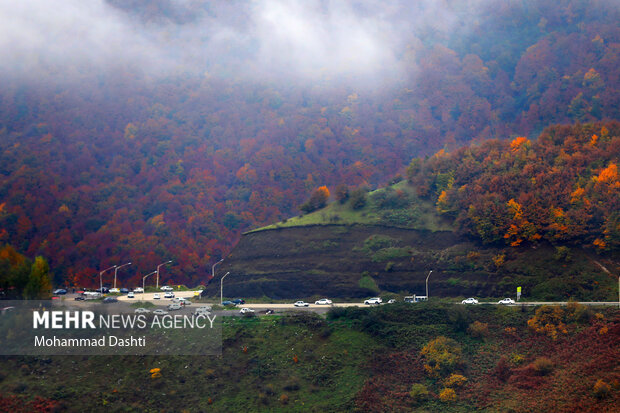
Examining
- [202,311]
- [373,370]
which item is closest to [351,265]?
[202,311]

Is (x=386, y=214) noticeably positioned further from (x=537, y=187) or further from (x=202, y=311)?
(x=202, y=311)

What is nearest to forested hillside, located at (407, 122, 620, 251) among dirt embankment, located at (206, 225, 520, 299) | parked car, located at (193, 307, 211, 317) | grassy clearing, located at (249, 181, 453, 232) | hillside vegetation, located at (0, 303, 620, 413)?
grassy clearing, located at (249, 181, 453, 232)

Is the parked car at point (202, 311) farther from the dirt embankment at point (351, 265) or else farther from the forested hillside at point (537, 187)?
the forested hillside at point (537, 187)

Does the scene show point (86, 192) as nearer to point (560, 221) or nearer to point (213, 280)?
point (213, 280)

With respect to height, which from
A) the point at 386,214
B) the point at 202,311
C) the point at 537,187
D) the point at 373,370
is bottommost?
the point at 373,370

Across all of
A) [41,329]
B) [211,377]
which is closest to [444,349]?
[211,377]

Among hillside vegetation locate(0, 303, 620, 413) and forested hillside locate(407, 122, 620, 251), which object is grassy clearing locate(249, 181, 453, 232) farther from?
hillside vegetation locate(0, 303, 620, 413)

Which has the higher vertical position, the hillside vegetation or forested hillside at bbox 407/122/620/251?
forested hillside at bbox 407/122/620/251

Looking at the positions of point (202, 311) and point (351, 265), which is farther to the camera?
point (351, 265)

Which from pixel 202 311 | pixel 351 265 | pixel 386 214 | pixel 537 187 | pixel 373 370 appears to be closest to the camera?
pixel 373 370

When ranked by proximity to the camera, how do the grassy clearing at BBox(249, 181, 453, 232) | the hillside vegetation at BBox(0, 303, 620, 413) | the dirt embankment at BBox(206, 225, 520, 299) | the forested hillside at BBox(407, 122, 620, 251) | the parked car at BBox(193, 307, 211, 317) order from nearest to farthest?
the hillside vegetation at BBox(0, 303, 620, 413), the parked car at BBox(193, 307, 211, 317), the forested hillside at BBox(407, 122, 620, 251), the dirt embankment at BBox(206, 225, 520, 299), the grassy clearing at BBox(249, 181, 453, 232)

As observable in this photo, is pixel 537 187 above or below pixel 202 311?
above
